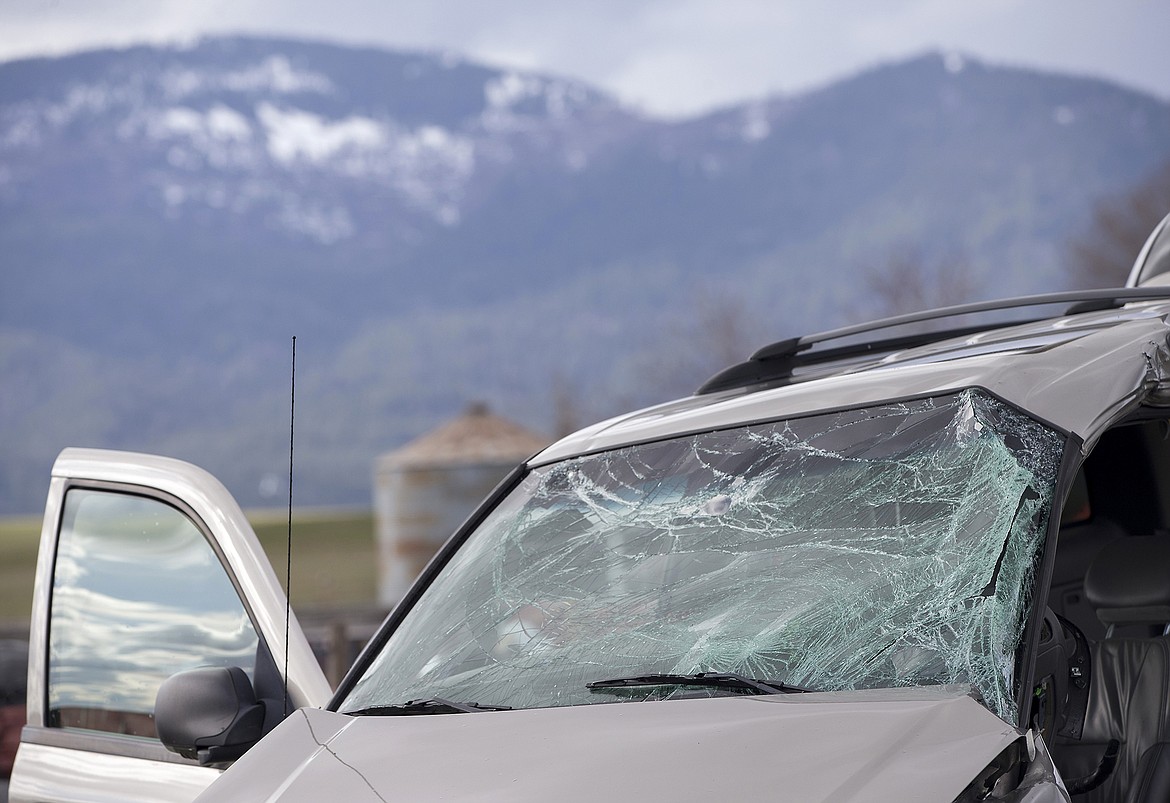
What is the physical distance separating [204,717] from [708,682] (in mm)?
1110

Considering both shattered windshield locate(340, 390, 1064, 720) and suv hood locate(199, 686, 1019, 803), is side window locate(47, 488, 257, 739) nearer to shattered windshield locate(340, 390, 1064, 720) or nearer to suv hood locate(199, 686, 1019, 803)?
shattered windshield locate(340, 390, 1064, 720)

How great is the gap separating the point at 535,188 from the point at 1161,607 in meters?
196

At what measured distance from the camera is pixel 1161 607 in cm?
352

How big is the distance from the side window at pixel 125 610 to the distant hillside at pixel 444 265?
92.4 metres

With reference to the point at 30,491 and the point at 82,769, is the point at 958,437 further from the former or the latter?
the point at 30,491

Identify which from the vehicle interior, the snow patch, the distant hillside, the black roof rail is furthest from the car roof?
the snow patch

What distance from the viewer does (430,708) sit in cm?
250

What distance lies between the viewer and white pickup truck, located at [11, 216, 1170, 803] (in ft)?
6.83

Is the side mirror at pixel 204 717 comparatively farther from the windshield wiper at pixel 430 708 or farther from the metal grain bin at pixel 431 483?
the metal grain bin at pixel 431 483

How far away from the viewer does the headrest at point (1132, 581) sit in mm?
3494

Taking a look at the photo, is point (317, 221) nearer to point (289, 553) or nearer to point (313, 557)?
point (313, 557)

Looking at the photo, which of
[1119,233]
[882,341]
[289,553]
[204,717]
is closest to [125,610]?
[204,717]

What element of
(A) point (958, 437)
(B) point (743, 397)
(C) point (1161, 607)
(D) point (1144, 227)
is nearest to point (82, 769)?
(B) point (743, 397)

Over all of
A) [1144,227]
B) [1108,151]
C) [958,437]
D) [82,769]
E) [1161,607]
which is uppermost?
[1108,151]
